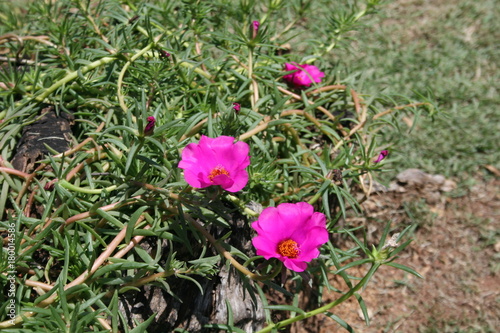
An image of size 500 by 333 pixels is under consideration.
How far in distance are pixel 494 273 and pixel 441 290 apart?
367 mm

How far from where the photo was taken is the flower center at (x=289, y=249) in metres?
1.53

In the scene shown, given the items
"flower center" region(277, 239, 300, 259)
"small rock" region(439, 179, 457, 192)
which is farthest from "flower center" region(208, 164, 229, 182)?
"small rock" region(439, 179, 457, 192)

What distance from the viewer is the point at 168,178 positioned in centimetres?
165

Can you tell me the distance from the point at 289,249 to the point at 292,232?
0.24 feet

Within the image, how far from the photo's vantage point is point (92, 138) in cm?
201

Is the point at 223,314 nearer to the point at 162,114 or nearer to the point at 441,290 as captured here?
the point at 162,114

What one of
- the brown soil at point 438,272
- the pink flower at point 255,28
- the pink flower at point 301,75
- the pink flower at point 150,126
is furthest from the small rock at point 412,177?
the pink flower at point 150,126

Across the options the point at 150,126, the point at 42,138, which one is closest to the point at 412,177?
the point at 150,126

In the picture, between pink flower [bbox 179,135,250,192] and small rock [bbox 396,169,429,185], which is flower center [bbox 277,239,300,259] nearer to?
pink flower [bbox 179,135,250,192]

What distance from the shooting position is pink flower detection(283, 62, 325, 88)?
246cm

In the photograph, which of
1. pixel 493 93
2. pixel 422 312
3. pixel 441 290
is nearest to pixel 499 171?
pixel 493 93

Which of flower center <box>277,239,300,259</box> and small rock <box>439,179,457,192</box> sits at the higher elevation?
flower center <box>277,239,300,259</box>

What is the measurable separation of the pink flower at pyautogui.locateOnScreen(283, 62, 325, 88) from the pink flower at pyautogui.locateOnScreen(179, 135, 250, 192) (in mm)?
982

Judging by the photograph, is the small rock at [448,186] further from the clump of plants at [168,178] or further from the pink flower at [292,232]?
the pink flower at [292,232]
